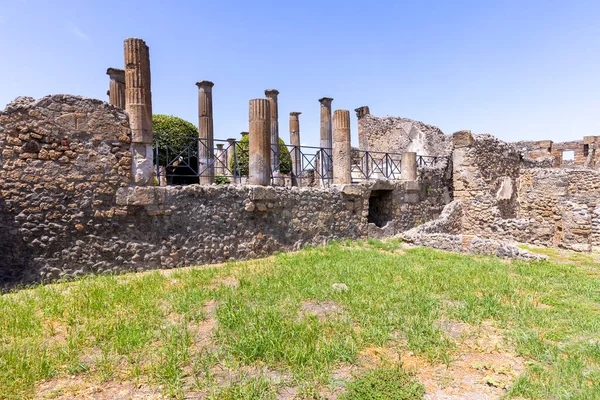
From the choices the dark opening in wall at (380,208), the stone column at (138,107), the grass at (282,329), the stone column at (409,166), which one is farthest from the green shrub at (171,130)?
the grass at (282,329)

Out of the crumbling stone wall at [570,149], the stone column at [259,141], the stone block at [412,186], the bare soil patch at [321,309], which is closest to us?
the bare soil patch at [321,309]

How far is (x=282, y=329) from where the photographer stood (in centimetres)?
414

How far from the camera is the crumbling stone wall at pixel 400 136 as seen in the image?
1619 centimetres

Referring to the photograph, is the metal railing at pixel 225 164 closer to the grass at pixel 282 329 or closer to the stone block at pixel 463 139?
the stone block at pixel 463 139

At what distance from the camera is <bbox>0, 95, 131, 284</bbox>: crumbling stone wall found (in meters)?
6.33

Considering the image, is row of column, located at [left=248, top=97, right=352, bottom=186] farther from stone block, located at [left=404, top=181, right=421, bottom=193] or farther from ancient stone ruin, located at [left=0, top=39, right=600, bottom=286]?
stone block, located at [left=404, top=181, right=421, bottom=193]

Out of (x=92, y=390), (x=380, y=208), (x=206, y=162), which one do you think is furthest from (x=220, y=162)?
(x=92, y=390)

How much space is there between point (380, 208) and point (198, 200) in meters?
6.09

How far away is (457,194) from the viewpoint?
1359 cm

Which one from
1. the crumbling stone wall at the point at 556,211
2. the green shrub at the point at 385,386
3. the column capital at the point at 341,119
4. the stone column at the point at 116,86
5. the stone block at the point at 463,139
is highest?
the stone column at the point at 116,86

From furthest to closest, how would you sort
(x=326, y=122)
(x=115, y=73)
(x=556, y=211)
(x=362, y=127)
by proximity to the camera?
(x=362, y=127) → (x=326, y=122) → (x=556, y=211) → (x=115, y=73)

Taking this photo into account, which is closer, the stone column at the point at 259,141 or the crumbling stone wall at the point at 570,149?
the stone column at the point at 259,141

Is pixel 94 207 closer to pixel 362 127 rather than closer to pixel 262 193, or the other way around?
pixel 262 193

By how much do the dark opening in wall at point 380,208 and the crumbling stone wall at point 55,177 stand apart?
7.36 m
